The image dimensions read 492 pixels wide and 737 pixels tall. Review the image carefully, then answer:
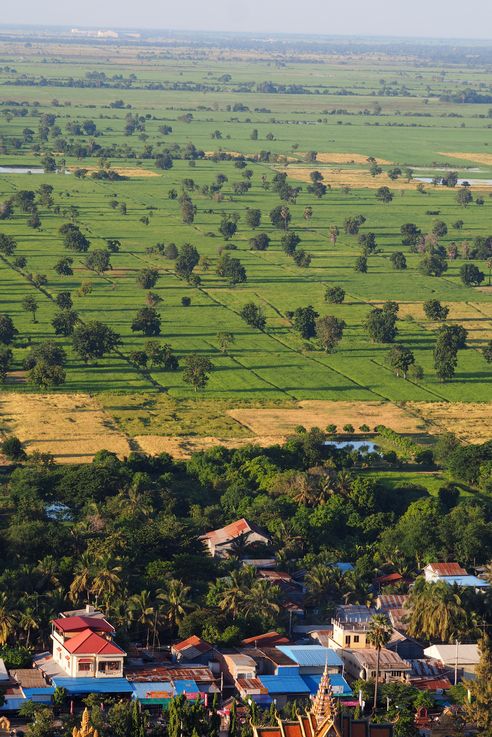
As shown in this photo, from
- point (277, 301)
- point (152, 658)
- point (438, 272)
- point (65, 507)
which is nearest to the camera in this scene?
point (152, 658)

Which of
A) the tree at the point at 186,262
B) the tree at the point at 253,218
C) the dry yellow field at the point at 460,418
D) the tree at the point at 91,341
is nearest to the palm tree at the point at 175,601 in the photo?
the dry yellow field at the point at 460,418

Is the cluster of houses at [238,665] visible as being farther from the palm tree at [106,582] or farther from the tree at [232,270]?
the tree at [232,270]

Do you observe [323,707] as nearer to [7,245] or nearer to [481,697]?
[481,697]

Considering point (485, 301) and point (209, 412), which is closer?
point (209, 412)

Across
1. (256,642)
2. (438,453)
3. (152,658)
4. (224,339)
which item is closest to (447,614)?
(256,642)

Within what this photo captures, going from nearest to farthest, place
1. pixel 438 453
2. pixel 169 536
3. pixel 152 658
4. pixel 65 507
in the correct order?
pixel 152 658 → pixel 169 536 → pixel 65 507 → pixel 438 453

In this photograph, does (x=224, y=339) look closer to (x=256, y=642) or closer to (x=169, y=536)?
(x=169, y=536)

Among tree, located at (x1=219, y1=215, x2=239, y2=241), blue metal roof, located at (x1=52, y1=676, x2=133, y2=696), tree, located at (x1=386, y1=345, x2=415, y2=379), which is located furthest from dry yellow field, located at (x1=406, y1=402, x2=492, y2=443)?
tree, located at (x1=219, y1=215, x2=239, y2=241)
